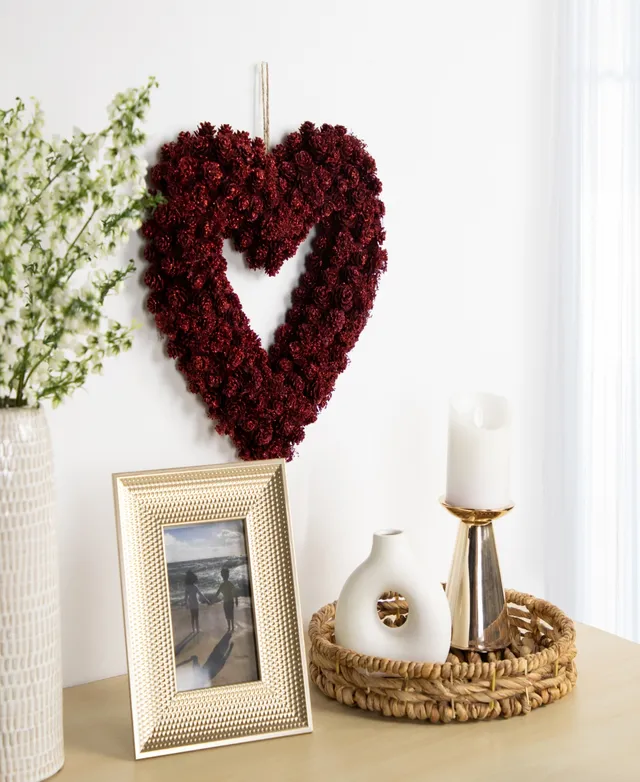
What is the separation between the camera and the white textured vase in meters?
0.88

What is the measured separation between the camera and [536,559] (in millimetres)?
1616

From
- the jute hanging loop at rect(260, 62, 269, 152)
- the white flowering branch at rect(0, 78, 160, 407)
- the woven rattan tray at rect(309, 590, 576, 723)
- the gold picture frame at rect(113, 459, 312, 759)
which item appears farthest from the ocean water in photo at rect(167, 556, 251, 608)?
the jute hanging loop at rect(260, 62, 269, 152)

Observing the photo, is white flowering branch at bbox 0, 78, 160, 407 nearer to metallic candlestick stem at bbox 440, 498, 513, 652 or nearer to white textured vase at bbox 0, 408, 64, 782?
white textured vase at bbox 0, 408, 64, 782

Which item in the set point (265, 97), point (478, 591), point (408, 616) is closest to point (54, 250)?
point (265, 97)

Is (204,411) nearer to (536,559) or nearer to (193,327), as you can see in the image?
(193,327)

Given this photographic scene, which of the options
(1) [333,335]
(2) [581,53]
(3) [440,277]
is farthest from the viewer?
(2) [581,53]

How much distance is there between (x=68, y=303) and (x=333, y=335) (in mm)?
518

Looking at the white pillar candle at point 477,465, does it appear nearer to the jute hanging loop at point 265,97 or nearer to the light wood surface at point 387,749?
the light wood surface at point 387,749

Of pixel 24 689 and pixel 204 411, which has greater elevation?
pixel 204 411

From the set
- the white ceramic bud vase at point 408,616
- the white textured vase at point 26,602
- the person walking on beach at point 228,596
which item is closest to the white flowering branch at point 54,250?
the white textured vase at point 26,602

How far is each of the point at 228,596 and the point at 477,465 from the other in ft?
1.32

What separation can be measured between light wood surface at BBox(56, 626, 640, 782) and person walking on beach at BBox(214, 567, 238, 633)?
0.14m

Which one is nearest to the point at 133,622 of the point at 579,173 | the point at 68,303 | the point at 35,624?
the point at 35,624

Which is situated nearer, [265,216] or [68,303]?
[68,303]
